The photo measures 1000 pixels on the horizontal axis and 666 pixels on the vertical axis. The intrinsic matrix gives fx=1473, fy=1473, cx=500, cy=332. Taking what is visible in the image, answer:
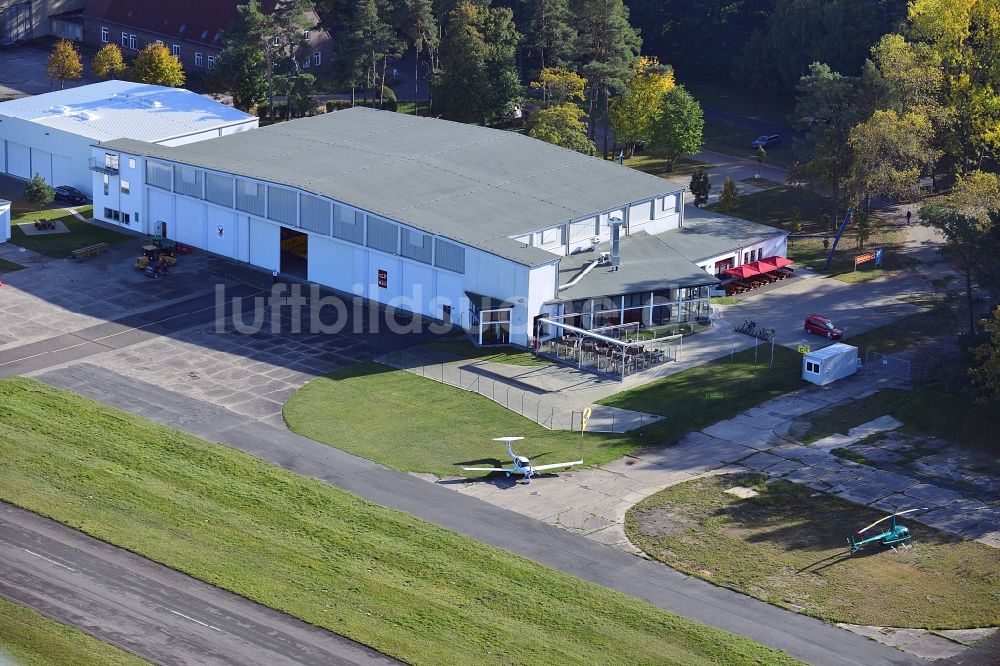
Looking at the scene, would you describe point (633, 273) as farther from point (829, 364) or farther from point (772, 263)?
point (829, 364)

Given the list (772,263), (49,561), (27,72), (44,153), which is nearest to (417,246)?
(772,263)

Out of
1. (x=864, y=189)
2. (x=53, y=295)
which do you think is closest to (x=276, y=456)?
(x=53, y=295)

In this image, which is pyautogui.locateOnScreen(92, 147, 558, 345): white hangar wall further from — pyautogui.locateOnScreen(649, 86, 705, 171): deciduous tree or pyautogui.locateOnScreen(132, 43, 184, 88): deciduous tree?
pyautogui.locateOnScreen(649, 86, 705, 171): deciduous tree

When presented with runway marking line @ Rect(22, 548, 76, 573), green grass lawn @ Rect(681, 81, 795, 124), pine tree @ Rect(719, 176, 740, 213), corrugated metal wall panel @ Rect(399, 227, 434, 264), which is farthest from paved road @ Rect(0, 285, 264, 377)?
green grass lawn @ Rect(681, 81, 795, 124)

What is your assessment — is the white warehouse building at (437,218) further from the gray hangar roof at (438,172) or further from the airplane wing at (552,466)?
the airplane wing at (552,466)

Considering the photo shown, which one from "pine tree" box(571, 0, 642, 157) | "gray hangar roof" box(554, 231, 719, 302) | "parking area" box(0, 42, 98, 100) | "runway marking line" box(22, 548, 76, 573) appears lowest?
"runway marking line" box(22, 548, 76, 573)

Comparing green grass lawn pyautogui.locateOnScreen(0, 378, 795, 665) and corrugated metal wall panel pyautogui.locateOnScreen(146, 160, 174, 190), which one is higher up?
Answer: corrugated metal wall panel pyautogui.locateOnScreen(146, 160, 174, 190)

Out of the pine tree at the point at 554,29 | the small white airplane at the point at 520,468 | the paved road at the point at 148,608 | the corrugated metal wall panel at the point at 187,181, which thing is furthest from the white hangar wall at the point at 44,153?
the paved road at the point at 148,608
